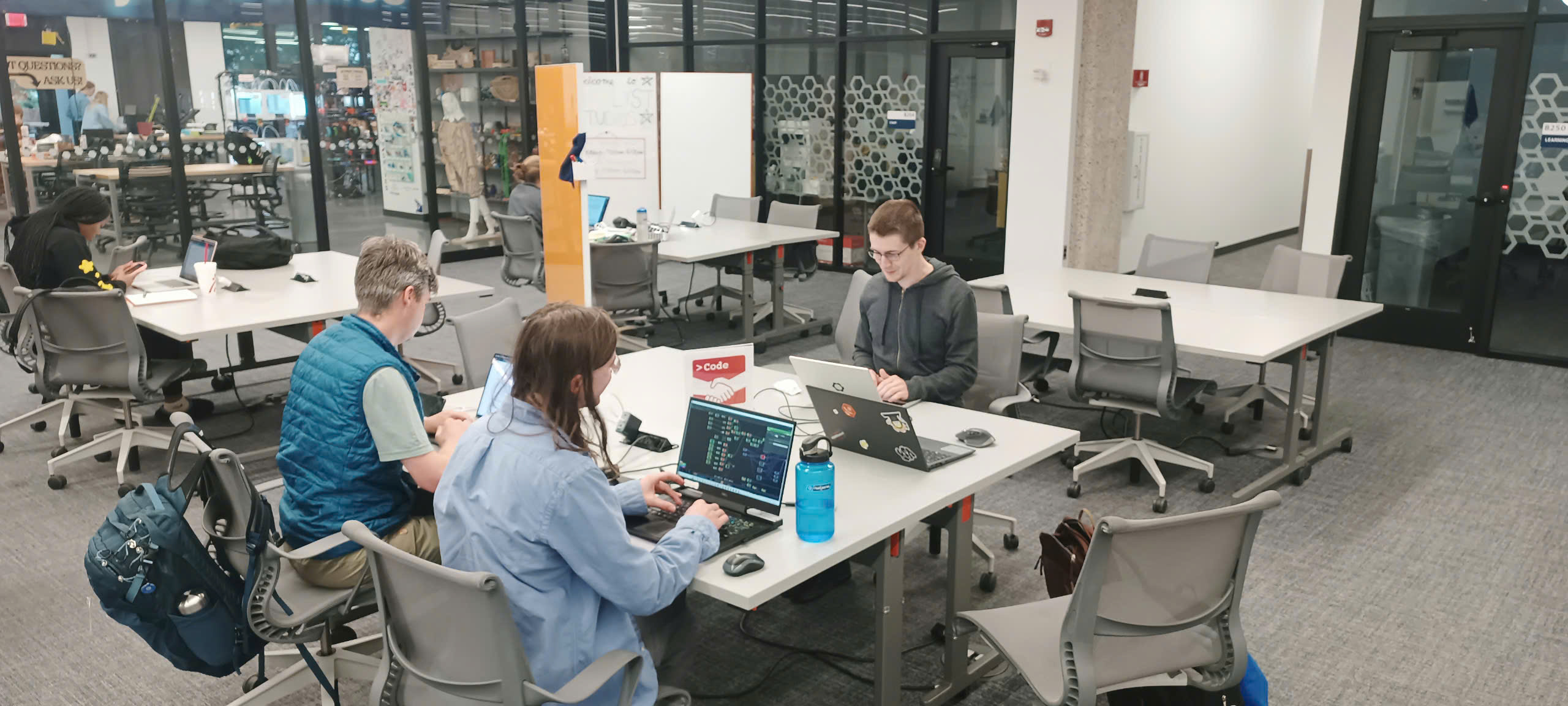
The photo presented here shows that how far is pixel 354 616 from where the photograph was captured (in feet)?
Result: 9.79

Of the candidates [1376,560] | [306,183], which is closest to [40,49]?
[306,183]

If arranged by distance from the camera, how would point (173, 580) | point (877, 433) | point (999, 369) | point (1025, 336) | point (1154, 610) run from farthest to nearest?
point (1025, 336) < point (999, 369) < point (877, 433) < point (173, 580) < point (1154, 610)

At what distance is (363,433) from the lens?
2.70 metres

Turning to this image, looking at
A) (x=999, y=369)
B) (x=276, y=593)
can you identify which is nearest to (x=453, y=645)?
(x=276, y=593)

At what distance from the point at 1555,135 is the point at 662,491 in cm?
657

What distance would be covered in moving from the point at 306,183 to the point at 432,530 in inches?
297

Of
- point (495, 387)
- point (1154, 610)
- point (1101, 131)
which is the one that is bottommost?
point (1154, 610)

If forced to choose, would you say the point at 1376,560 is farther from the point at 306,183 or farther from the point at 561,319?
the point at 306,183

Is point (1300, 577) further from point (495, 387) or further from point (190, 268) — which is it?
point (190, 268)

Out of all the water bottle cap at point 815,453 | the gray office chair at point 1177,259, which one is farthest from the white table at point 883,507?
the gray office chair at point 1177,259

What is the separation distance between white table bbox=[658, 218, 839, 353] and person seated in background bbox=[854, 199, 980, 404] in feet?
9.42

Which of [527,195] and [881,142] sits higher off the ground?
[881,142]

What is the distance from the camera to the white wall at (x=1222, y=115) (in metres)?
9.38

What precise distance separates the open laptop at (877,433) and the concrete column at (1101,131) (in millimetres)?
5813
